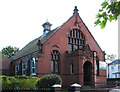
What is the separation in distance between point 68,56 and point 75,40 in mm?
3542

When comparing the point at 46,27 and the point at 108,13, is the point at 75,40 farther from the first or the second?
the point at 108,13

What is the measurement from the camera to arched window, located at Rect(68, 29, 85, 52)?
93.0ft

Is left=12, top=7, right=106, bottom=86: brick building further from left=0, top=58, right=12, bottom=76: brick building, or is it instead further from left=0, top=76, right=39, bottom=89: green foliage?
left=0, top=58, right=12, bottom=76: brick building

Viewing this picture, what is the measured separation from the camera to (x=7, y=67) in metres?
40.5

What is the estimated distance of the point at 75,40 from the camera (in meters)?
28.8

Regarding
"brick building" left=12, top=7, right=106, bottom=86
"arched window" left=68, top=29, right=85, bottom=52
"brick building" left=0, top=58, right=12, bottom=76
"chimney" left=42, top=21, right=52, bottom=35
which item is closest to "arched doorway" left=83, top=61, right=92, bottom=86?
"brick building" left=12, top=7, right=106, bottom=86

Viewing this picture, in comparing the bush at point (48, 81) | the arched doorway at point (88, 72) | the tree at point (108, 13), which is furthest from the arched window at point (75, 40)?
the tree at point (108, 13)

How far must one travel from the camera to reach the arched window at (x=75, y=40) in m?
28.3

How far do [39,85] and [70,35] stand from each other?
1303 cm

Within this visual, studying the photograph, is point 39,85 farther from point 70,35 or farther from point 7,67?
point 7,67

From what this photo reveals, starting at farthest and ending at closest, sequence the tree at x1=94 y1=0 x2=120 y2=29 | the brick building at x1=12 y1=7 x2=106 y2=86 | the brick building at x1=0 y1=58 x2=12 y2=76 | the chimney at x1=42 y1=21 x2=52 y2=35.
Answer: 1. the brick building at x1=0 y1=58 x2=12 y2=76
2. the chimney at x1=42 y1=21 x2=52 y2=35
3. the brick building at x1=12 y1=7 x2=106 y2=86
4. the tree at x1=94 y1=0 x2=120 y2=29

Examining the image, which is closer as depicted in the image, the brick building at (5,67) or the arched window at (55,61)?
the arched window at (55,61)

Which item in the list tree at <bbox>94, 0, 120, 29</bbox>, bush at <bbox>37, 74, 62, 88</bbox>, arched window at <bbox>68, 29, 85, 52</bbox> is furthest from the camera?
arched window at <bbox>68, 29, 85, 52</bbox>

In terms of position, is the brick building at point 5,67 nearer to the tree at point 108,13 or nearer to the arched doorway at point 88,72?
the arched doorway at point 88,72
